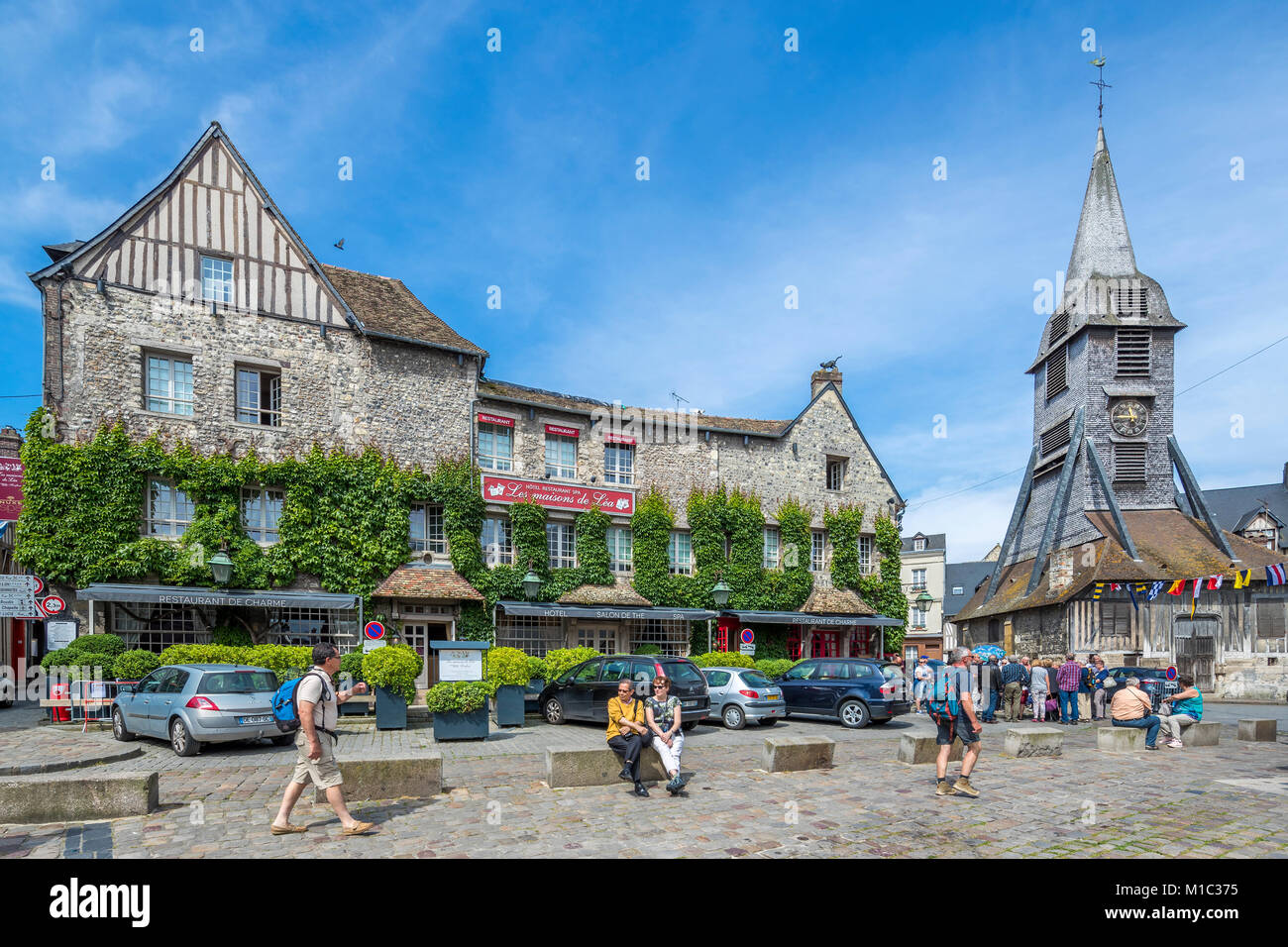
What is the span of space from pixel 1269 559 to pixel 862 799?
96.2ft

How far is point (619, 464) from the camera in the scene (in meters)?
26.3

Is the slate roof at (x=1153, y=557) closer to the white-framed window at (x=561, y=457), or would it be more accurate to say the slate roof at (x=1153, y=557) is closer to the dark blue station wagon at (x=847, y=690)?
the dark blue station wagon at (x=847, y=690)

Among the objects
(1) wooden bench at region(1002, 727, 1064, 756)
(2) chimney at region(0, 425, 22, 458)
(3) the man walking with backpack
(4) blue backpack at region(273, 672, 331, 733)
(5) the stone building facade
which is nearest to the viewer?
(4) blue backpack at region(273, 672, 331, 733)

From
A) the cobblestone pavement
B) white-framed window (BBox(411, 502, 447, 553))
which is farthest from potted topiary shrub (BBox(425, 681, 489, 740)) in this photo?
white-framed window (BBox(411, 502, 447, 553))

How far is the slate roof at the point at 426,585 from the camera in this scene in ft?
68.7

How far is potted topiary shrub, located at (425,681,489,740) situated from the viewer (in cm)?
1313

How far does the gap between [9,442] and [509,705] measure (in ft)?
74.0

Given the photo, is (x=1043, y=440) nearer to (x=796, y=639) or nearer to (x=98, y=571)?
(x=796, y=639)

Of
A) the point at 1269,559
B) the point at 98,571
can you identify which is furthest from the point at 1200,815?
the point at 1269,559

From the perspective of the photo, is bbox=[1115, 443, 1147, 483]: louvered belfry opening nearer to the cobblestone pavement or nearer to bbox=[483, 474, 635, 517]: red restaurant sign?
bbox=[483, 474, 635, 517]: red restaurant sign

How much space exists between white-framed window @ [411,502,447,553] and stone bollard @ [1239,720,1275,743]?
18.3 metres

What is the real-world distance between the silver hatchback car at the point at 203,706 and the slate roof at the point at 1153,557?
2621 cm

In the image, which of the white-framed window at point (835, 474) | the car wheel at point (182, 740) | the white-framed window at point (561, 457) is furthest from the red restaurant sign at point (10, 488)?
the white-framed window at point (835, 474)

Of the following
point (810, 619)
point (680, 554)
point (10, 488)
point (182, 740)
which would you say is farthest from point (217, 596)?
point (810, 619)
